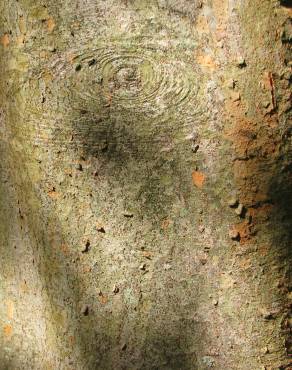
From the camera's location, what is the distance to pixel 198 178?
0.93 meters

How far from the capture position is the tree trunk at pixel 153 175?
883mm

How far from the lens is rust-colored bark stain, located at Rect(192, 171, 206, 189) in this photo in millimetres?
924

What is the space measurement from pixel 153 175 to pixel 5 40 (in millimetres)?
356

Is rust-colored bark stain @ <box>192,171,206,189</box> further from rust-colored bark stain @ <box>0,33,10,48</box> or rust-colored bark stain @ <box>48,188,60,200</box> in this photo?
rust-colored bark stain @ <box>0,33,10,48</box>

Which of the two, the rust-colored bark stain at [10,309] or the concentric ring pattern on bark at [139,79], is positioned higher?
the concentric ring pattern on bark at [139,79]

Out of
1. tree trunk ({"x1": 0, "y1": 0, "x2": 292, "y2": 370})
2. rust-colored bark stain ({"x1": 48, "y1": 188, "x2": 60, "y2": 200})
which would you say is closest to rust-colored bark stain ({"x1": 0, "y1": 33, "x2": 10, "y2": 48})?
tree trunk ({"x1": 0, "y1": 0, "x2": 292, "y2": 370})

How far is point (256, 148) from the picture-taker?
916 mm

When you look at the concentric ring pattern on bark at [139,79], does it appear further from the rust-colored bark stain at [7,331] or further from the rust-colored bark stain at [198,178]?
the rust-colored bark stain at [7,331]

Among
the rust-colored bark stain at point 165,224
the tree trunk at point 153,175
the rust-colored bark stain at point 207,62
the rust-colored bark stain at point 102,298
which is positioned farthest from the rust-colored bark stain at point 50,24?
the rust-colored bark stain at point 102,298

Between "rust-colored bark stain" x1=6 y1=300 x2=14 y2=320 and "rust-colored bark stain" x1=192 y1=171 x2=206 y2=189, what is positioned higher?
"rust-colored bark stain" x1=192 y1=171 x2=206 y2=189

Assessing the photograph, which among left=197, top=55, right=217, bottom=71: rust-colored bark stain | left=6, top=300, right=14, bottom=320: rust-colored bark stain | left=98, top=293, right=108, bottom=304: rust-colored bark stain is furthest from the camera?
left=6, top=300, right=14, bottom=320: rust-colored bark stain

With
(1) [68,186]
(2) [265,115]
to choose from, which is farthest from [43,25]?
(2) [265,115]

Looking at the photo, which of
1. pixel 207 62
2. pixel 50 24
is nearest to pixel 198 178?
pixel 207 62

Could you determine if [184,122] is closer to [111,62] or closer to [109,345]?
[111,62]
